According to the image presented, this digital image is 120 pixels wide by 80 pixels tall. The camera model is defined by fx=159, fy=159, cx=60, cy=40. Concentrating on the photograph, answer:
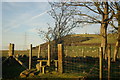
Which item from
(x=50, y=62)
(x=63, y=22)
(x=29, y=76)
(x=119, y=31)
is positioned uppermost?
(x=63, y=22)

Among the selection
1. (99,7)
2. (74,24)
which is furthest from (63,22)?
(99,7)

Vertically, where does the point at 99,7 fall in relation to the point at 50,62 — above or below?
above

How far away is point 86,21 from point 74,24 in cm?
141

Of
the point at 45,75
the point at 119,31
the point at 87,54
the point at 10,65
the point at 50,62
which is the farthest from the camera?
the point at 87,54

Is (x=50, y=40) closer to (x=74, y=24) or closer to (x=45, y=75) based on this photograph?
(x=74, y=24)

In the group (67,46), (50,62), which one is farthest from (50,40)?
(50,62)

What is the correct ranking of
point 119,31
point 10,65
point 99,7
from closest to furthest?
point 10,65 → point 119,31 → point 99,7

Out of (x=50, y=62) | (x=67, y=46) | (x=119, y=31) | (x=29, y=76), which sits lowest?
(x=29, y=76)

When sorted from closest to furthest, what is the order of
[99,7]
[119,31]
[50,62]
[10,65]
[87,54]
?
[50,62] < [10,65] < [119,31] < [99,7] < [87,54]

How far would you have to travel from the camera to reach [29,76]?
8477 millimetres

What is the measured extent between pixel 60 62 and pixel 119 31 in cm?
922

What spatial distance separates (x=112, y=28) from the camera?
1688 cm

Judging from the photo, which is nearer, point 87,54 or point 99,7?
point 99,7

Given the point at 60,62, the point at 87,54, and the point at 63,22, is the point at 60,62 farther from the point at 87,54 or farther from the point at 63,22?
the point at 87,54
